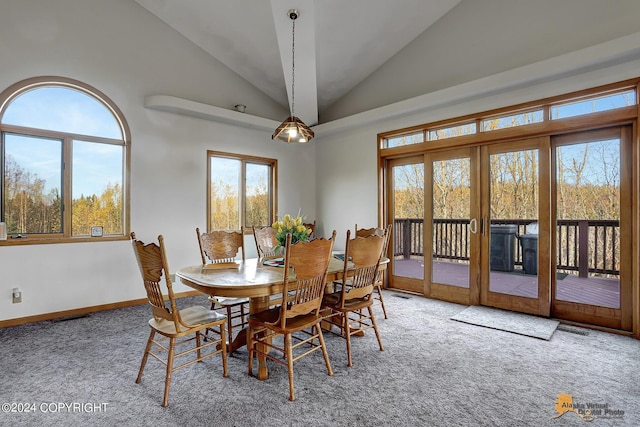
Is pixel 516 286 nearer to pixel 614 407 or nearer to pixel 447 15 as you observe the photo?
pixel 614 407

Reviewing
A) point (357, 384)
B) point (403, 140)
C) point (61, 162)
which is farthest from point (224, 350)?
point (403, 140)

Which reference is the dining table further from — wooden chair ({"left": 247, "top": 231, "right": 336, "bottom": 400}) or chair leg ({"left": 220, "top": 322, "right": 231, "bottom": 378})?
chair leg ({"left": 220, "top": 322, "right": 231, "bottom": 378})

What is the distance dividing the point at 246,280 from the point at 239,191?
346 cm

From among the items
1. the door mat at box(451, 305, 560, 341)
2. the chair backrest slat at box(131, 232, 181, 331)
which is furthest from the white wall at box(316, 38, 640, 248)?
the chair backrest slat at box(131, 232, 181, 331)

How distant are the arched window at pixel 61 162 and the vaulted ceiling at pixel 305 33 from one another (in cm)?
168

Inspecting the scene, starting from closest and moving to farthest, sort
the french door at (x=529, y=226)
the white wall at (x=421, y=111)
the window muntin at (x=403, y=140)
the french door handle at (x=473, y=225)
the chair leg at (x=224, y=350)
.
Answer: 1. the chair leg at (x=224, y=350)
2. the white wall at (x=421, y=111)
3. the french door at (x=529, y=226)
4. the french door handle at (x=473, y=225)
5. the window muntin at (x=403, y=140)

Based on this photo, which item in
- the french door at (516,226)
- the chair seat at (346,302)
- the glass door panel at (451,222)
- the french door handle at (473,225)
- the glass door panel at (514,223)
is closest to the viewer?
the chair seat at (346,302)

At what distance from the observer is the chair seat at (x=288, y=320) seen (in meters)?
2.29

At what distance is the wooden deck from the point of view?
3.47 metres

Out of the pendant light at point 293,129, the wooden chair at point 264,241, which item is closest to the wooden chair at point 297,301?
the wooden chair at point 264,241

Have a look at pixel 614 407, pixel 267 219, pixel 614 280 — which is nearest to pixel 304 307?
pixel 614 407

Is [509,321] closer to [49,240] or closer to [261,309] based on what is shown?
[261,309]

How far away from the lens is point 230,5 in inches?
165

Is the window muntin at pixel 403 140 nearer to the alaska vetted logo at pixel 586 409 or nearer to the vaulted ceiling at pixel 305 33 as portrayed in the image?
the vaulted ceiling at pixel 305 33
